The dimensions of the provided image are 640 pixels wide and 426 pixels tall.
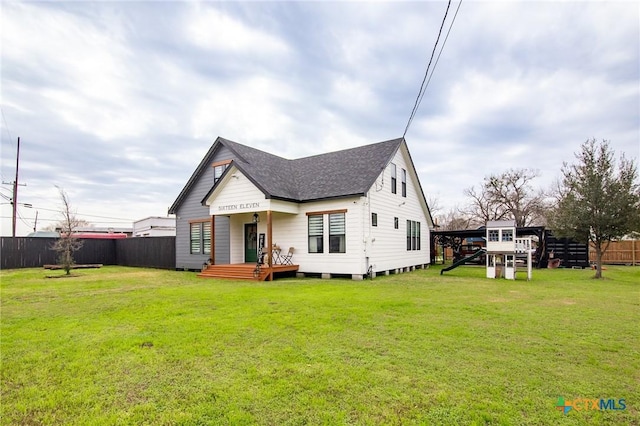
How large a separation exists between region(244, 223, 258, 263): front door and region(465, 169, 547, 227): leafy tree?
25.5 meters

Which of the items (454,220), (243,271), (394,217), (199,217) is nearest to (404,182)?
(394,217)

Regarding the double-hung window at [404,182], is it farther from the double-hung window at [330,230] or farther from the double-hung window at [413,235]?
the double-hung window at [330,230]

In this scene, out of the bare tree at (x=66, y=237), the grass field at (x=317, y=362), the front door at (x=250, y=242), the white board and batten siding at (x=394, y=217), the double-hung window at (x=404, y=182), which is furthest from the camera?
the double-hung window at (x=404, y=182)

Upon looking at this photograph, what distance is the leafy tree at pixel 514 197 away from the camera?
31.8 meters

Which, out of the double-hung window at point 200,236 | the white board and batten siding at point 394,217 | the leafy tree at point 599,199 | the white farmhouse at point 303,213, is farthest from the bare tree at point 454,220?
the double-hung window at point 200,236

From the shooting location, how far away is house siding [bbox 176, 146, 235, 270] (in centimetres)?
1688

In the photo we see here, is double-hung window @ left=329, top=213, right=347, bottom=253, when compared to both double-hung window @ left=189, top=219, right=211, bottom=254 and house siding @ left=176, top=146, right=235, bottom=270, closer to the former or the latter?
house siding @ left=176, top=146, right=235, bottom=270

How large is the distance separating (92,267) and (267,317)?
58.6 feet

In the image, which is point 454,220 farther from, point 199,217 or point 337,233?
point 199,217

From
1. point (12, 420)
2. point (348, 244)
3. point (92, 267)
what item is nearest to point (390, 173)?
point (348, 244)

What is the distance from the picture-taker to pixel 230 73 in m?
12.1

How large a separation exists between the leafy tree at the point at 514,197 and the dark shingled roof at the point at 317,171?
69.2 ft

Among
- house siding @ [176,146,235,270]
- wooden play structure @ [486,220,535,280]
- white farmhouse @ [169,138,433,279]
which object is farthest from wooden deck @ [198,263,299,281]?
wooden play structure @ [486,220,535,280]

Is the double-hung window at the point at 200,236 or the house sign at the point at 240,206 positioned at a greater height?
the house sign at the point at 240,206
